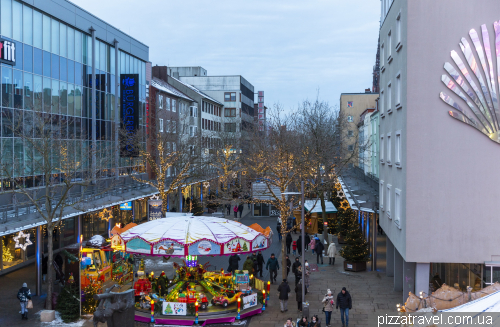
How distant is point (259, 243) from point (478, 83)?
1011 cm

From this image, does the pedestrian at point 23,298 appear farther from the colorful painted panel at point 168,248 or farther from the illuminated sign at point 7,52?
the illuminated sign at point 7,52

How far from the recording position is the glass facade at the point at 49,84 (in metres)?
25.2

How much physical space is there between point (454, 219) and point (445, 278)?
144 inches

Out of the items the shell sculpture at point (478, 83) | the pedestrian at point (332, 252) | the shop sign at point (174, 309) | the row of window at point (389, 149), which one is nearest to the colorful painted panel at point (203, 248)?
the shop sign at point (174, 309)

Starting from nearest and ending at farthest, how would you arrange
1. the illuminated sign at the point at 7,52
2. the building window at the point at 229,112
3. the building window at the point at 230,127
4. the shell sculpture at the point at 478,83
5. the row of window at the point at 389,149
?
the shell sculpture at the point at 478,83
the row of window at the point at 389,149
the illuminated sign at the point at 7,52
the building window at the point at 230,127
the building window at the point at 229,112

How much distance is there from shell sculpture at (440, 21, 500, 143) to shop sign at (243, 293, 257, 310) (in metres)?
9.98

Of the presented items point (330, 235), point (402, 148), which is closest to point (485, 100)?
point (402, 148)

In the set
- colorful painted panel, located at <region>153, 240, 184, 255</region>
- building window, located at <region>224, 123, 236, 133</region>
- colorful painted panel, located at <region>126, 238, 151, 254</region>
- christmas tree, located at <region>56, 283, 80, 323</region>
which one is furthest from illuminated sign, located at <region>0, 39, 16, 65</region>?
building window, located at <region>224, 123, 236, 133</region>

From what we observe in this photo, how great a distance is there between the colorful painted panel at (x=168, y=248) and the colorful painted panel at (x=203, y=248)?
38 centimetres

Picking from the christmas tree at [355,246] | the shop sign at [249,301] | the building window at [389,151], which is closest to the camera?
the shop sign at [249,301]

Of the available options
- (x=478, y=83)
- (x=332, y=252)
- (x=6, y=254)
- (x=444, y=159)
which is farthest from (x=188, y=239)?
(x=6, y=254)

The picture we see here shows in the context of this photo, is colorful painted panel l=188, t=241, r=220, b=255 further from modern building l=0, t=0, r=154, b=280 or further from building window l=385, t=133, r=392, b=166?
building window l=385, t=133, r=392, b=166

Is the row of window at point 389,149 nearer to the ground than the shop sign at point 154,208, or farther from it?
farther from it

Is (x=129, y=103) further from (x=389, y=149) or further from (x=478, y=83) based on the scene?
(x=478, y=83)
